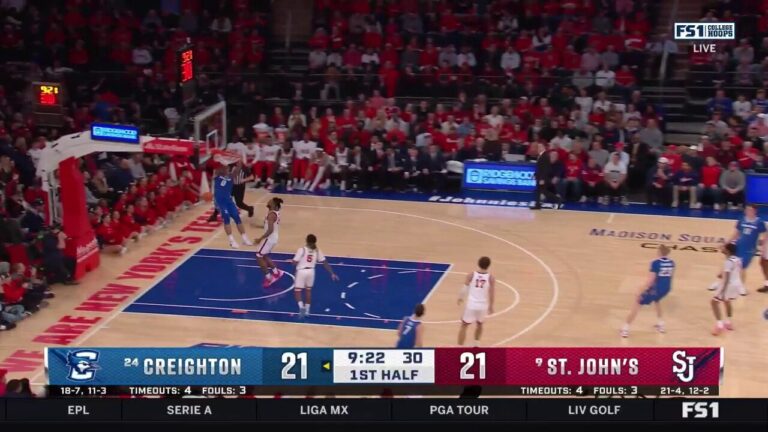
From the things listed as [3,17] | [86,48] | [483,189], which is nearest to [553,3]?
[483,189]

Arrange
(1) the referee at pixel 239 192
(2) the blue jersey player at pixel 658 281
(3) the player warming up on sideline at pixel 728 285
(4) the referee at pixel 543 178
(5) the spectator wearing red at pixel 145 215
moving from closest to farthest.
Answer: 1. (2) the blue jersey player at pixel 658 281
2. (3) the player warming up on sideline at pixel 728 285
3. (5) the spectator wearing red at pixel 145 215
4. (1) the referee at pixel 239 192
5. (4) the referee at pixel 543 178

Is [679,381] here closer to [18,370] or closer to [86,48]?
[18,370]

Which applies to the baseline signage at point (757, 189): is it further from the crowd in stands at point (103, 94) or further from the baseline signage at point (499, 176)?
the crowd in stands at point (103, 94)

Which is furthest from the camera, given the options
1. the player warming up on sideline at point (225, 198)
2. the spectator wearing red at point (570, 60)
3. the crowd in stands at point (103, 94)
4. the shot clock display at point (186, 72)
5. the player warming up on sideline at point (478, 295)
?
the spectator wearing red at point (570, 60)

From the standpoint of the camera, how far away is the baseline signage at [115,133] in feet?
68.0

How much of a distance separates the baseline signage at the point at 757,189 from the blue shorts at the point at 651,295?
9.16 meters

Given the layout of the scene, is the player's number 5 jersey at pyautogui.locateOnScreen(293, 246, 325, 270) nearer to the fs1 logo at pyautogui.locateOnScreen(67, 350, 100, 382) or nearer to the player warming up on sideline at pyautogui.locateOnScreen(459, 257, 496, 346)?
the player warming up on sideline at pyautogui.locateOnScreen(459, 257, 496, 346)

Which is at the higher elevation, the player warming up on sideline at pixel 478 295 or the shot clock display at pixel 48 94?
the shot clock display at pixel 48 94

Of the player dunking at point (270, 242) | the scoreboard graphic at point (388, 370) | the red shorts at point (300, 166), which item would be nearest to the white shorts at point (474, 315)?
the scoreboard graphic at point (388, 370)

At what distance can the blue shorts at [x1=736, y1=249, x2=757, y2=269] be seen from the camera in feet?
67.9
